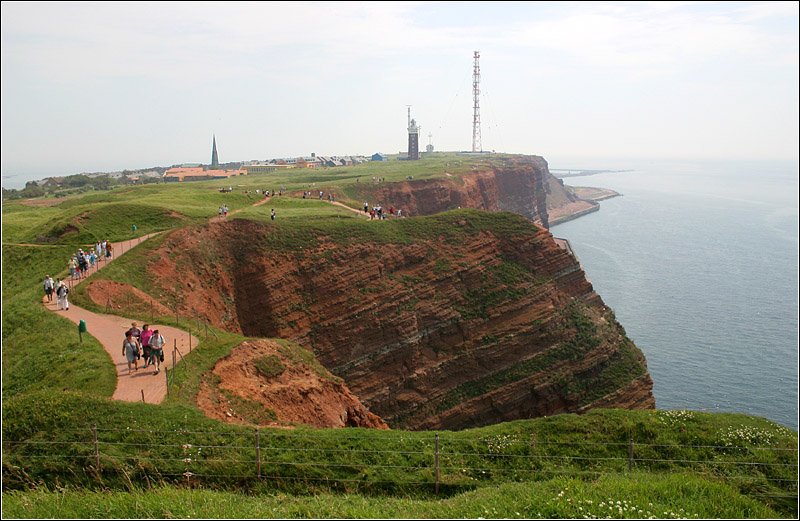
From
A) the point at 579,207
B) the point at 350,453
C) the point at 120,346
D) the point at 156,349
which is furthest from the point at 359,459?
the point at 579,207

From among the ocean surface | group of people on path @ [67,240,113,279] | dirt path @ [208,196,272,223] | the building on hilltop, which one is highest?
the building on hilltop

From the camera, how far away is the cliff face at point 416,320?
3216 centimetres

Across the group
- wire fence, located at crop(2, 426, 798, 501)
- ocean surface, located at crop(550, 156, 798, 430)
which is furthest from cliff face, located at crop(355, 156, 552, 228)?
wire fence, located at crop(2, 426, 798, 501)

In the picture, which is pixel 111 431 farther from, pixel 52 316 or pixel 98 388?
pixel 52 316

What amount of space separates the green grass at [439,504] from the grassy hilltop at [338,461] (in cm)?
3

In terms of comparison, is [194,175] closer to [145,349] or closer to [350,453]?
[145,349]

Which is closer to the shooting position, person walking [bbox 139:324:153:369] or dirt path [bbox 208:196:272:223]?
person walking [bbox 139:324:153:369]

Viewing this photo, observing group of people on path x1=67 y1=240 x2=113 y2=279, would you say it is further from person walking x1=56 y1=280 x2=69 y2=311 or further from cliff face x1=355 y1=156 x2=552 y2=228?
Result: cliff face x1=355 y1=156 x2=552 y2=228

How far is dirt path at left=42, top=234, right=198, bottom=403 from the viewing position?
14523mm

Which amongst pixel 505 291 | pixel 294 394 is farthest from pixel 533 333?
pixel 294 394

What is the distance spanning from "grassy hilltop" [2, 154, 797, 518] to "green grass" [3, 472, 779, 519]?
0.03 m

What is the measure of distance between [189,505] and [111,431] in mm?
4418

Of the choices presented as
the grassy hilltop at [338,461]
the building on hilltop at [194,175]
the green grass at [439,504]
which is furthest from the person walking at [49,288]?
the building on hilltop at [194,175]

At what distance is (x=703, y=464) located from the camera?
13.1 metres
